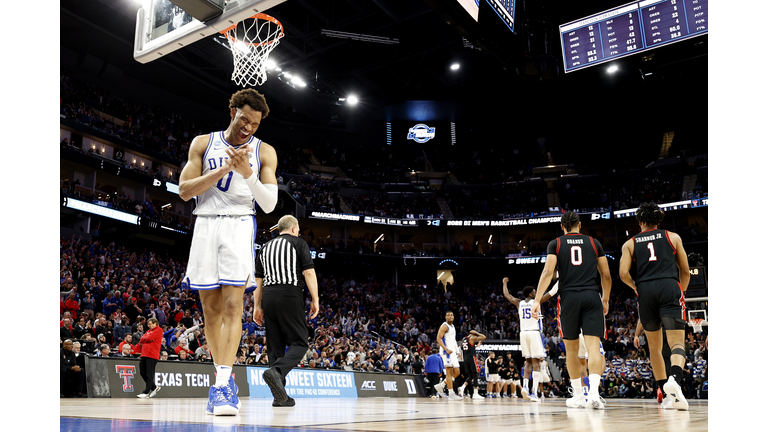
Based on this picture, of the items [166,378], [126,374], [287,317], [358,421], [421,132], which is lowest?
[166,378]

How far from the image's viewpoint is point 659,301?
5.49 meters

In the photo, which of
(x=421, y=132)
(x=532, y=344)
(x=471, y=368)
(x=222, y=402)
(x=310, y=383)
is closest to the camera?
(x=222, y=402)

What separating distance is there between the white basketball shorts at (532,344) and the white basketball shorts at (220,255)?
8.17 m

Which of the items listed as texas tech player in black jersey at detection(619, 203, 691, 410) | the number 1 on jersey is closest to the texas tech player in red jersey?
texas tech player in black jersey at detection(619, 203, 691, 410)

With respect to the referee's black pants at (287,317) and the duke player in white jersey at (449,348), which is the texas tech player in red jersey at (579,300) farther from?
the duke player in white jersey at (449,348)

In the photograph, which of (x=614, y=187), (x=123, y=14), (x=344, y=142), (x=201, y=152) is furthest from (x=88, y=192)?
(x=614, y=187)

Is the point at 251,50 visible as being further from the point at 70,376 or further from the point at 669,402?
the point at 669,402

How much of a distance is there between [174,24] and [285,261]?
2.70 m

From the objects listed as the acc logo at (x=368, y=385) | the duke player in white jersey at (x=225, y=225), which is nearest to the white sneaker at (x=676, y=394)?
the duke player in white jersey at (x=225, y=225)

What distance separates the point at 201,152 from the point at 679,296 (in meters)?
4.61

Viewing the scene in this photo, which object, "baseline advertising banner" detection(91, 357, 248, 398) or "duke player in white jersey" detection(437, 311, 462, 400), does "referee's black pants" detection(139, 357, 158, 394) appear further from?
"duke player in white jersey" detection(437, 311, 462, 400)

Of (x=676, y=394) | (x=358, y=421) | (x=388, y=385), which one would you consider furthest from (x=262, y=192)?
(x=388, y=385)

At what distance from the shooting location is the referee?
515cm
